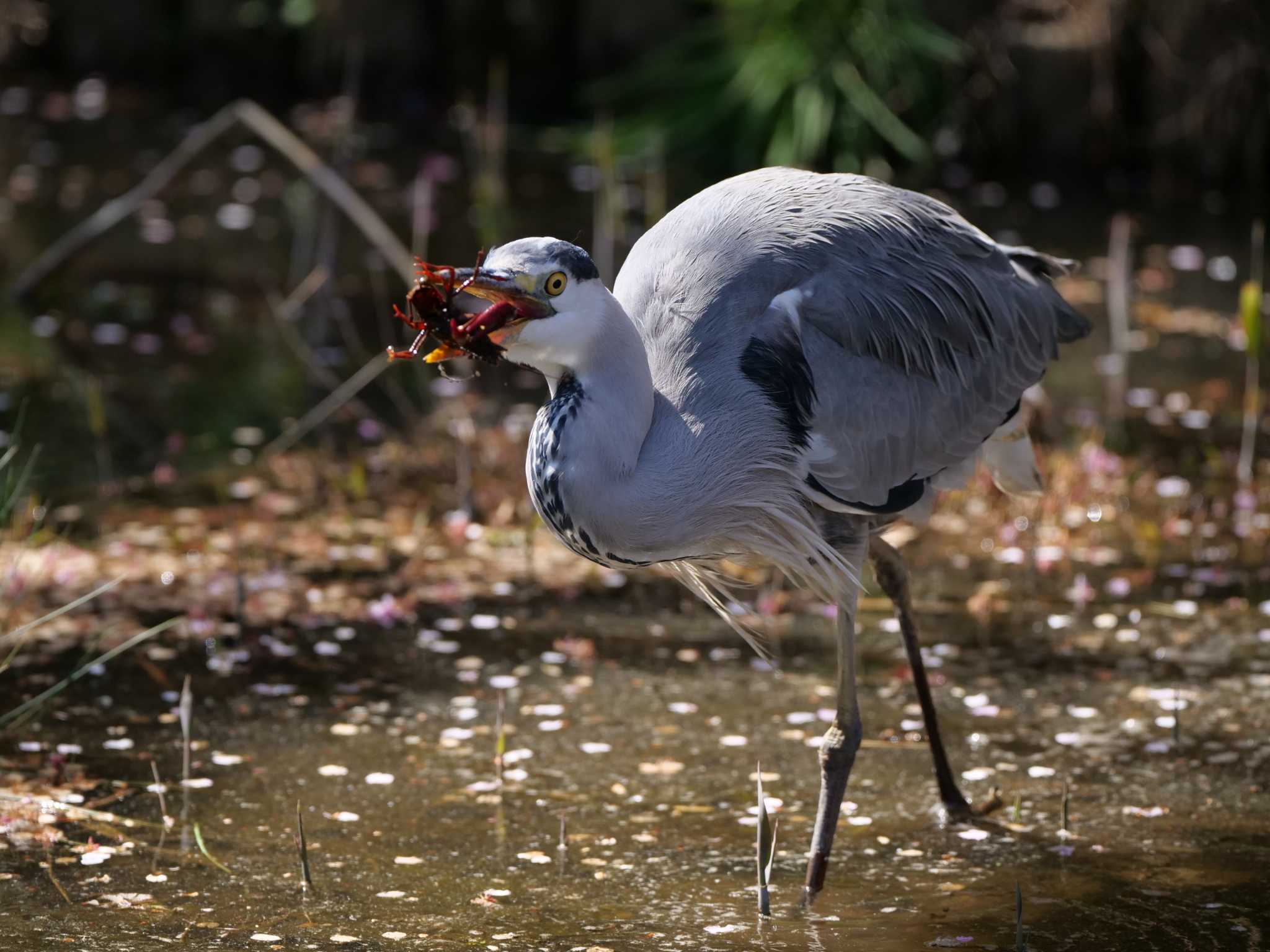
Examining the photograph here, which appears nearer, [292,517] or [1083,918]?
[1083,918]

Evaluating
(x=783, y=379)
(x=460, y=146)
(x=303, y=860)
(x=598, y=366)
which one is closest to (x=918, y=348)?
(x=783, y=379)

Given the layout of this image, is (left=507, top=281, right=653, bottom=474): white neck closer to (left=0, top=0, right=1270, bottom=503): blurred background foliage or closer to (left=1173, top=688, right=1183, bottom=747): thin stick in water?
(left=1173, top=688, right=1183, bottom=747): thin stick in water

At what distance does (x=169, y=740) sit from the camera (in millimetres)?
5016

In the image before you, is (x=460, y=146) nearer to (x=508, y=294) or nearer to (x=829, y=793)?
(x=829, y=793)

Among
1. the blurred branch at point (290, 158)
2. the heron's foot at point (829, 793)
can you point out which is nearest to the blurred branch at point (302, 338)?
the blurred branch at point (290, 158)

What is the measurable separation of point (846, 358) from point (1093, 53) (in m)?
8.51

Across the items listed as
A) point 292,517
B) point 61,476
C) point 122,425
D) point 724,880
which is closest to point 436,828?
point 724,880

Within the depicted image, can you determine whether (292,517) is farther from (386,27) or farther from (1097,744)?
(386,27)

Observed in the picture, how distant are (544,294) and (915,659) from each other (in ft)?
5.64

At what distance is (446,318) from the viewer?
3607mm

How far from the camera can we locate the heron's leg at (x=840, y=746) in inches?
166

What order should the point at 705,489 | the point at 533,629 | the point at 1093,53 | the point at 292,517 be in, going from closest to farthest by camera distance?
Result: the point at 705,489 → the point at 533,629 → the point at 292,517 → the point at 1093,53

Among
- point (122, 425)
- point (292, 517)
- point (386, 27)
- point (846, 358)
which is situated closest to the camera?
point (846, 358)

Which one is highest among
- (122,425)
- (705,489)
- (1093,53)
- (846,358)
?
(1093,53)
